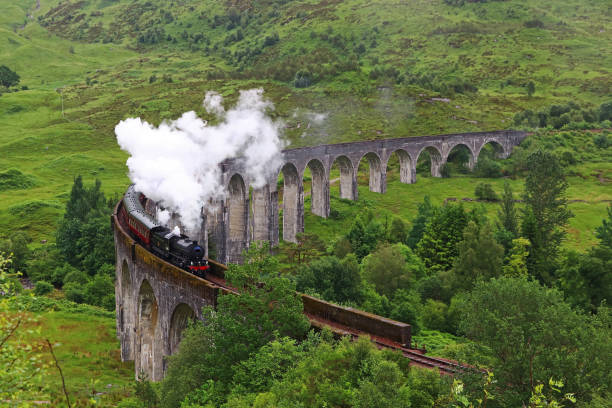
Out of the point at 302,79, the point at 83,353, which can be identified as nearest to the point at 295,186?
the point at 83,353

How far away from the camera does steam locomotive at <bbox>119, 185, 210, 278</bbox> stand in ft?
120

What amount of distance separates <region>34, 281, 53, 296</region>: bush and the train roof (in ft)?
61.0

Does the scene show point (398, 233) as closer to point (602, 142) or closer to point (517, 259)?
point (517, 259)

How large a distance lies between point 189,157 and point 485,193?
187 feet

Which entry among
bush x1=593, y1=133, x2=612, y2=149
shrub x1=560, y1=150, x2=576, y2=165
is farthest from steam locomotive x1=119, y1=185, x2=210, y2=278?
bush x1=593, y1=133, x2=612, y2=149

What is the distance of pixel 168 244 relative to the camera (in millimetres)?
37656

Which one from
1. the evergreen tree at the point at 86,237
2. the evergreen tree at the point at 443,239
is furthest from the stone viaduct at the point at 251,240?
the evergreen tree at the point at 443,239

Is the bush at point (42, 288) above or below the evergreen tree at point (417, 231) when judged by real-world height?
below

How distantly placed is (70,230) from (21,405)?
6677 cm

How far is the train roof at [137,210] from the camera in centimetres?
4156

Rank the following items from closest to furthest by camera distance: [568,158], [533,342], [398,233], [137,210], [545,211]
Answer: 1. [533,342]
2. [137,210]
3. [545,211]
4. [398,233]
5. [568,158]

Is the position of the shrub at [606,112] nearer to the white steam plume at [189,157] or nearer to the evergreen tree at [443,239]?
the evergreen tree at [443,239]

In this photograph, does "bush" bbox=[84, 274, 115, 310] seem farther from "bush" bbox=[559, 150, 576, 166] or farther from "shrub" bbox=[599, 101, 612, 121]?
"shrub" bbox=[599, 101, 612, 121]

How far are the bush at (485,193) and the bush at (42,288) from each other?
67478 millimetres
